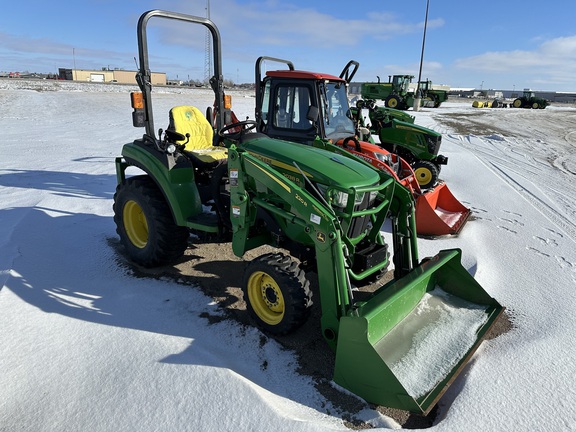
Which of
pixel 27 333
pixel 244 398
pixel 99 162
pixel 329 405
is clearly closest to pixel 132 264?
pixel 27 333

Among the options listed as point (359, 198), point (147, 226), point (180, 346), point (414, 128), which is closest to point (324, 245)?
point (359, 198)

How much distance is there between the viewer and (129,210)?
14.0 ft

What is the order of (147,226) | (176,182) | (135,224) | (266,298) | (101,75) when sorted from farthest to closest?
(101,75) → (135,224) → (147,226) → (176,182) → (266,298)

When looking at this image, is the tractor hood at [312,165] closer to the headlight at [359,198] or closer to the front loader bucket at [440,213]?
the headlight at [359,198]

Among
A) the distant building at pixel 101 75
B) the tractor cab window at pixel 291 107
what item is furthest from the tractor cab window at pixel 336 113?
the distant building at pixel 101 75

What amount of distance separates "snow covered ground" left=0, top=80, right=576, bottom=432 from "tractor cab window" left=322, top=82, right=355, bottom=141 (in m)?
2.09

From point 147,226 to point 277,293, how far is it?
1740mm

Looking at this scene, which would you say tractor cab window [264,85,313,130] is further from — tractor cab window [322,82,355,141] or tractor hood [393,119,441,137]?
tractor hood [393,119,441,137]

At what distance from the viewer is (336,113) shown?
6141 millimetres

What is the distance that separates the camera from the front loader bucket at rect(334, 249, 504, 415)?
2350mm

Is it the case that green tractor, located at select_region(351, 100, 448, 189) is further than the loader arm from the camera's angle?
Yes

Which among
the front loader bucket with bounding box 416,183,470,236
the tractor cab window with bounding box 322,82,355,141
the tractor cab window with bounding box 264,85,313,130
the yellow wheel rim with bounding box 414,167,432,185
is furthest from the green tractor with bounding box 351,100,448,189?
the tractor cab window with bounding box 264,85,313,130

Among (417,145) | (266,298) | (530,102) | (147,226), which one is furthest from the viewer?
(530,102)

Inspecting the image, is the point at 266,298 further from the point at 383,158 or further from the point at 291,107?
the point at 383,158
